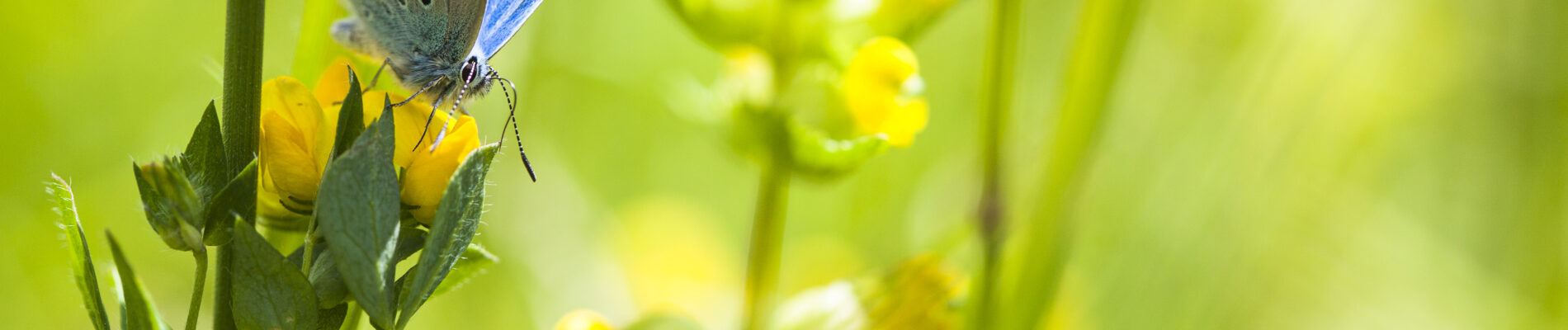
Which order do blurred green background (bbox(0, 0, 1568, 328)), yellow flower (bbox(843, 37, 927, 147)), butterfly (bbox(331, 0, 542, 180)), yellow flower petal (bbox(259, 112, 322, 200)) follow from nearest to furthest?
yellow flower petal (bbox(259, 112, 322, 200))
butterfly (bbox(331, 0, 542, 180))
yellow flower (bbox(843, 37, 927, 147))
blurred green background (bbox(0, 0, 1568, 328))

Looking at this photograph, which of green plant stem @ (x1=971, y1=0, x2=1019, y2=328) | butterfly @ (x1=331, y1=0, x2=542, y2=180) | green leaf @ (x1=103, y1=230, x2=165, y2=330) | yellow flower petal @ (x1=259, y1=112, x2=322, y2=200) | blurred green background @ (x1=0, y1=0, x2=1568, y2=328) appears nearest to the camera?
green leaf @ (x1=103, y1=230, x2=165, y2=330)

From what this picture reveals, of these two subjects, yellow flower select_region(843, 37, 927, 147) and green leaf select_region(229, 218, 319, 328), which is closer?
green leaf select_region(229, 218, 319, 328)

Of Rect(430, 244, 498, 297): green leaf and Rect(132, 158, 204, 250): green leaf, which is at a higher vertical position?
Rect(430, 244, 498, 297): green leaf

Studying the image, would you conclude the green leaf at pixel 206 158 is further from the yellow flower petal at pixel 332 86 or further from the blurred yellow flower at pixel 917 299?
the blurred yellow flower at pixel 917 299

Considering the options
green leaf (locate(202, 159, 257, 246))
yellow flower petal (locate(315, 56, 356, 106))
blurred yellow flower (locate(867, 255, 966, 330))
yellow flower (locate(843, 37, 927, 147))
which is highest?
yellow flower (locate(843, 37, 927, 147))

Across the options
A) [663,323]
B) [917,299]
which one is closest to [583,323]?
[663,323]

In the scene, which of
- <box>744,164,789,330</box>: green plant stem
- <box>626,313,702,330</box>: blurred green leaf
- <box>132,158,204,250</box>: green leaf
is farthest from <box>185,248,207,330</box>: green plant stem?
<box>744,164,789,330</box>: green plant stem

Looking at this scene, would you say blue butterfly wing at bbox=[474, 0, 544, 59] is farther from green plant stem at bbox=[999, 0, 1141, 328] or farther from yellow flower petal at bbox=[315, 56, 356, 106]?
green plant stem at bbox=[999, 0, 1141, 328]
